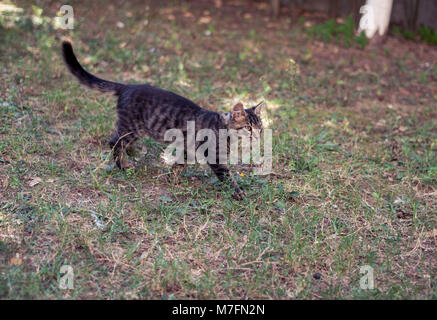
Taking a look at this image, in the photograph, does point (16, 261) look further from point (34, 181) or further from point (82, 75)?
point (82, 75)

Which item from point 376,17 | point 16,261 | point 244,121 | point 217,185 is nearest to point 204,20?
point 376,17

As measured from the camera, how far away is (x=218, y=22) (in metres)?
9.39

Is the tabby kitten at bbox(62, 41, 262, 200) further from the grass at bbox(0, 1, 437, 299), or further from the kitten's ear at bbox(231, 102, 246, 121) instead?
the grass at bbox(0, 1, 437, 299)

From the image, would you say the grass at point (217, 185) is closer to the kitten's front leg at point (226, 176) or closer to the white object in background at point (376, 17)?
the kitten's front leg at point (226, 176)

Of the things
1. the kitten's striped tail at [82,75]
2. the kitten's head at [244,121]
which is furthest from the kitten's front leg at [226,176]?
the kitten's striped tail at [82,75]

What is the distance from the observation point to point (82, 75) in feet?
Result: 14.8

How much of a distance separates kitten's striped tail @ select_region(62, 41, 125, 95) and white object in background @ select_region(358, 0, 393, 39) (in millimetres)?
5546

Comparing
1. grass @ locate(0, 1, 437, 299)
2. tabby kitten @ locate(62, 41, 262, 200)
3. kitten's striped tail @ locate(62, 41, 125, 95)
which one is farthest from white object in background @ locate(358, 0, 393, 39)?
kitten's striped tail @ locate(62, 41, 125, 95)

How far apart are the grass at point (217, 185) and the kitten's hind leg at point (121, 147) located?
18 cm

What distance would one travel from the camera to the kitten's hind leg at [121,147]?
470 cm

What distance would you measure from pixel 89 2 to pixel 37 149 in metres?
5.68

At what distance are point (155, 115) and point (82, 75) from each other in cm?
83

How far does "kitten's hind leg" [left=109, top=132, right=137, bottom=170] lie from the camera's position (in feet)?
15.4

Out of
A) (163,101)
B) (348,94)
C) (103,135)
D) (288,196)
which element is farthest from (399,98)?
(103,135)
